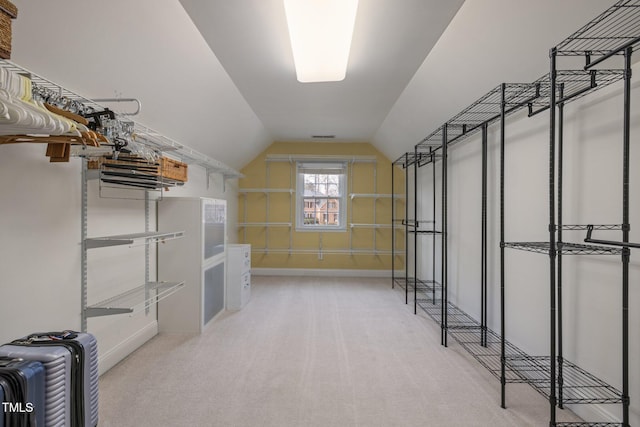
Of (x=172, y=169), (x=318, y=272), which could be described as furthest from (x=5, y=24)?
(x=318, y=272)

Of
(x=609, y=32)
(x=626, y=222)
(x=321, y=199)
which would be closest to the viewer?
(x=626, y=222)

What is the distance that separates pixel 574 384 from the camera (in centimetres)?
190

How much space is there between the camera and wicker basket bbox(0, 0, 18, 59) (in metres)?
1.07

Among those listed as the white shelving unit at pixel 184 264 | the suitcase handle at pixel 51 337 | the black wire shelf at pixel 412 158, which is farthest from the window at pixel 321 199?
the suitcase handle at pixel 51 337

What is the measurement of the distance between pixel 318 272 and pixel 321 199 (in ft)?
4.32

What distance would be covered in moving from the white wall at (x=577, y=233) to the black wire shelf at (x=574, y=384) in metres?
0.05

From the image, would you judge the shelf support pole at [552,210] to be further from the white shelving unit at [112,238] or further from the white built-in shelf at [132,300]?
the white built-in shelf at [132,300]

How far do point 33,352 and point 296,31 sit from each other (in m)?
1.95

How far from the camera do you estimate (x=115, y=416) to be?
1836mm

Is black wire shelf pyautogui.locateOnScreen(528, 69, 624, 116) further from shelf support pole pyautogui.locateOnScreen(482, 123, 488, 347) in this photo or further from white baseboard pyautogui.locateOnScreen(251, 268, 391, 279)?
white baseboard pyautogui.locateOnScreen(251, 268, 391, 279)

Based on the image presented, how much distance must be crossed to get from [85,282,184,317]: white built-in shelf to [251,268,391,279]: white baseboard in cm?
294

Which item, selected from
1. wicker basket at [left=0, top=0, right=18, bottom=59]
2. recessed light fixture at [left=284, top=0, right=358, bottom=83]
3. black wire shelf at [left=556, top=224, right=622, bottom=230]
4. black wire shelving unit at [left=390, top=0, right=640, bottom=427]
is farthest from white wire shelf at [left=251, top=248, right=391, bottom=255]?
wicker basket at [left=0, top=0, right=18, bottom=59]

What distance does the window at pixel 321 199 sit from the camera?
593cm

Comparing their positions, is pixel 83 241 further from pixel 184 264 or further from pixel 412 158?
pixel 412 158
